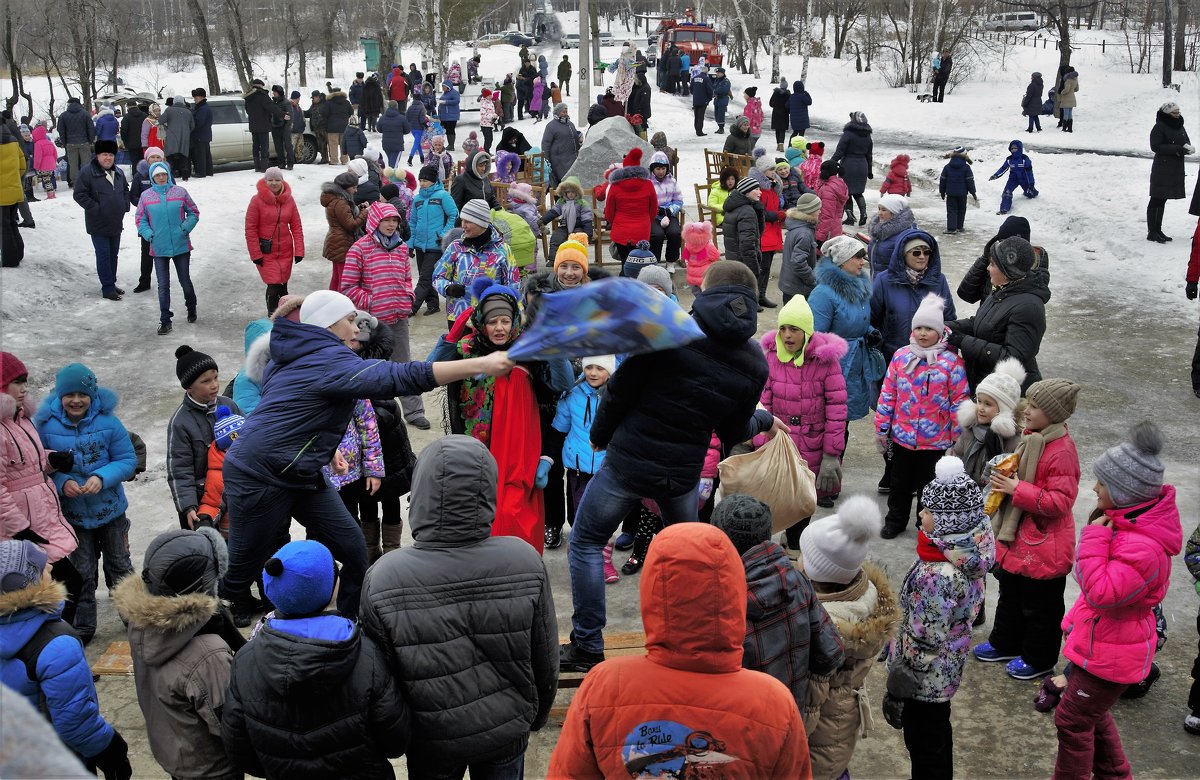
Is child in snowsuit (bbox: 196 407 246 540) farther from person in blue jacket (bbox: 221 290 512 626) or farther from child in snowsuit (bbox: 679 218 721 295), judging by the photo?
child in snowsuit (bbox: 679 218 721 295)

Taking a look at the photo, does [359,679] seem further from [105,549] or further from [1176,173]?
[1176,173]

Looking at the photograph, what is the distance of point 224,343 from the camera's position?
1170 cm

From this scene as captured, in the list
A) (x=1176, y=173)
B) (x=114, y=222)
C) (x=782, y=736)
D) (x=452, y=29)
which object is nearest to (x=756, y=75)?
(x=452, y=29)

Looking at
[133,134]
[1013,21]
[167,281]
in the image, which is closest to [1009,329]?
[167,281]

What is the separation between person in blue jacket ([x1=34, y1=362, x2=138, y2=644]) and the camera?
563 cm

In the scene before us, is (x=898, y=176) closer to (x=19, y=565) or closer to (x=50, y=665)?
(x=19, y=565)

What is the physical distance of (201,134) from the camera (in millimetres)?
19719

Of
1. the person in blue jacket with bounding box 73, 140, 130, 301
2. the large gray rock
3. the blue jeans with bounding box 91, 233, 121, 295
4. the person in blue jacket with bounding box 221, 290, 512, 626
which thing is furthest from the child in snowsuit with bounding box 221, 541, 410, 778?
the large gray rock

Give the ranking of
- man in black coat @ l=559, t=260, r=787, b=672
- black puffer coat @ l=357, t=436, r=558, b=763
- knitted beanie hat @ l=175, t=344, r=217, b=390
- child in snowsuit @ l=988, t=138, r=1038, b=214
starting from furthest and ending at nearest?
child in snowsuit @ l=988, t=138, r=1038, b=214
knitted beanie hat @ l=175, t=344, r=217, b=390
man in black coat @ l=559, t=260, r=787, b=672
black puffer coat @ l=357, t=436, r=558, b=763

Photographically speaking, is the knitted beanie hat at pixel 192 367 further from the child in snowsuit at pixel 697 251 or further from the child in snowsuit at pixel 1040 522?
the child in snowsuit at pixel 697 251

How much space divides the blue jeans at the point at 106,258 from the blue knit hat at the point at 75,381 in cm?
746

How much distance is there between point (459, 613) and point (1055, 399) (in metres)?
3.32

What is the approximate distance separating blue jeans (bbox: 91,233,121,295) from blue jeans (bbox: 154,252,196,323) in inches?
36.1

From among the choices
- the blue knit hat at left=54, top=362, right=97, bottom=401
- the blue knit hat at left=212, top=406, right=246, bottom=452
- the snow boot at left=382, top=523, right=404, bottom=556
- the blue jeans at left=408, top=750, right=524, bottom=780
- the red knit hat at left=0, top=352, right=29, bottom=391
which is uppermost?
the red knit hat at left=0, top=352, right=29, bottom=391
